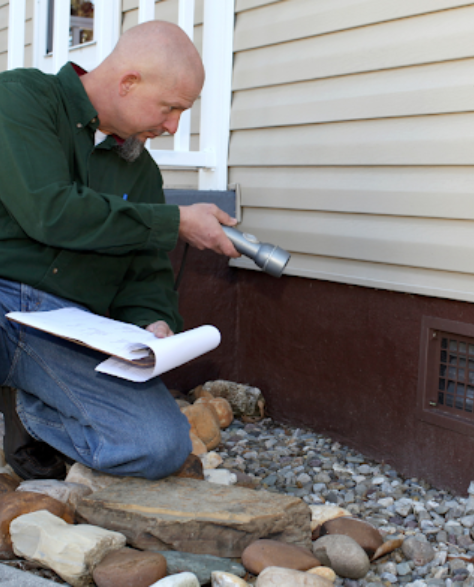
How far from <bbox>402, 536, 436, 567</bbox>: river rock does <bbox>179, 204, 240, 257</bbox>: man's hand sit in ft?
3.57

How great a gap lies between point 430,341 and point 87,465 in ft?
4.51

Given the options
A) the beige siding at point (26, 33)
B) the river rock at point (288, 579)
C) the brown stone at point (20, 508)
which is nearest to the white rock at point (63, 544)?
the brown stone at point (20, 508)

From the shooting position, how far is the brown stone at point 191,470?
7.70ft

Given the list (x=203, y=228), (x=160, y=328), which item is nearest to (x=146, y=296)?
(x=160, y=328)

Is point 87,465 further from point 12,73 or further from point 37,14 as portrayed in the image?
point 37,14

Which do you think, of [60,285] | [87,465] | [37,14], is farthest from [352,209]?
[37,14]

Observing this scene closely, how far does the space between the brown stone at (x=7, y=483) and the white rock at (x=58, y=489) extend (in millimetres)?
63

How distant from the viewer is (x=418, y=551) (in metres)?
2.13

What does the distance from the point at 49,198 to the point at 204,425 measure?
1334 millimetres

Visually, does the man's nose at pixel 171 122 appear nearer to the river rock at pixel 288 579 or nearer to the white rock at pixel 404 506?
the river rock at pixel 288 579

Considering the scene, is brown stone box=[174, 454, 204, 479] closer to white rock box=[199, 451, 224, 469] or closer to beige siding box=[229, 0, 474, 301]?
white rock box=[199, 451, 224, 469]

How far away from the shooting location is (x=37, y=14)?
4598mm

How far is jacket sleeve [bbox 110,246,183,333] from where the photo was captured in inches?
99.8

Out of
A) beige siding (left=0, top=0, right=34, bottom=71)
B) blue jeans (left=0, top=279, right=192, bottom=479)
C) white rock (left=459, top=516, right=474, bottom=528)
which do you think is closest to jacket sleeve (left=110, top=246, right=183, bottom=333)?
blue jeans (left=0, top=279, right=192, bottom=479)
